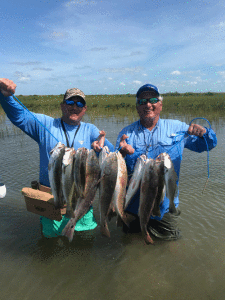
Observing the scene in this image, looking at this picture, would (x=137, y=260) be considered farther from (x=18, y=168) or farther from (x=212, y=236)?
(x=18, y=168)

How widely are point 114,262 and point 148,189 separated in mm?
2163

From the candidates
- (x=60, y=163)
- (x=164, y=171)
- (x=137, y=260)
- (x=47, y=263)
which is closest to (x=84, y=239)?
(x=47, y=263)

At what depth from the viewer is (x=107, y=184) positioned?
321cm

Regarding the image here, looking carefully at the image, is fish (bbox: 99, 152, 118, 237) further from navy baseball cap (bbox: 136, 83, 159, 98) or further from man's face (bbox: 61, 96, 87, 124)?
navy baseball cap (bbox: 136, 83, 159, 98)

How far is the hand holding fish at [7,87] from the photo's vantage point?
3.49 m

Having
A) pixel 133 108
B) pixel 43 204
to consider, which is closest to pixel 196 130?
pixel 43 204

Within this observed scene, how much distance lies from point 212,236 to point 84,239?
315cm

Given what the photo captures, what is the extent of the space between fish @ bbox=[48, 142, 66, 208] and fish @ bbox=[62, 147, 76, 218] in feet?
0.40

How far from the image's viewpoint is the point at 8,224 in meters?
5.74

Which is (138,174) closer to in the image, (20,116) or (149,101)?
(149,101)

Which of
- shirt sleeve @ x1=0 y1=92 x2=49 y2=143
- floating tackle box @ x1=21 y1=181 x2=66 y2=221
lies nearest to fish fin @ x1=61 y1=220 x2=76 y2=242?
floating tackle box @ x1=21 y1=181 x2=66 y2=221

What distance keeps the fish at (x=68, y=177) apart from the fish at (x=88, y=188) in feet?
0.62

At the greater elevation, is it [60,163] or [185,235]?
[60,163]

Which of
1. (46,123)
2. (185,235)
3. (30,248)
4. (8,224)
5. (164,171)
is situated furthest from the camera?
(8,224)
